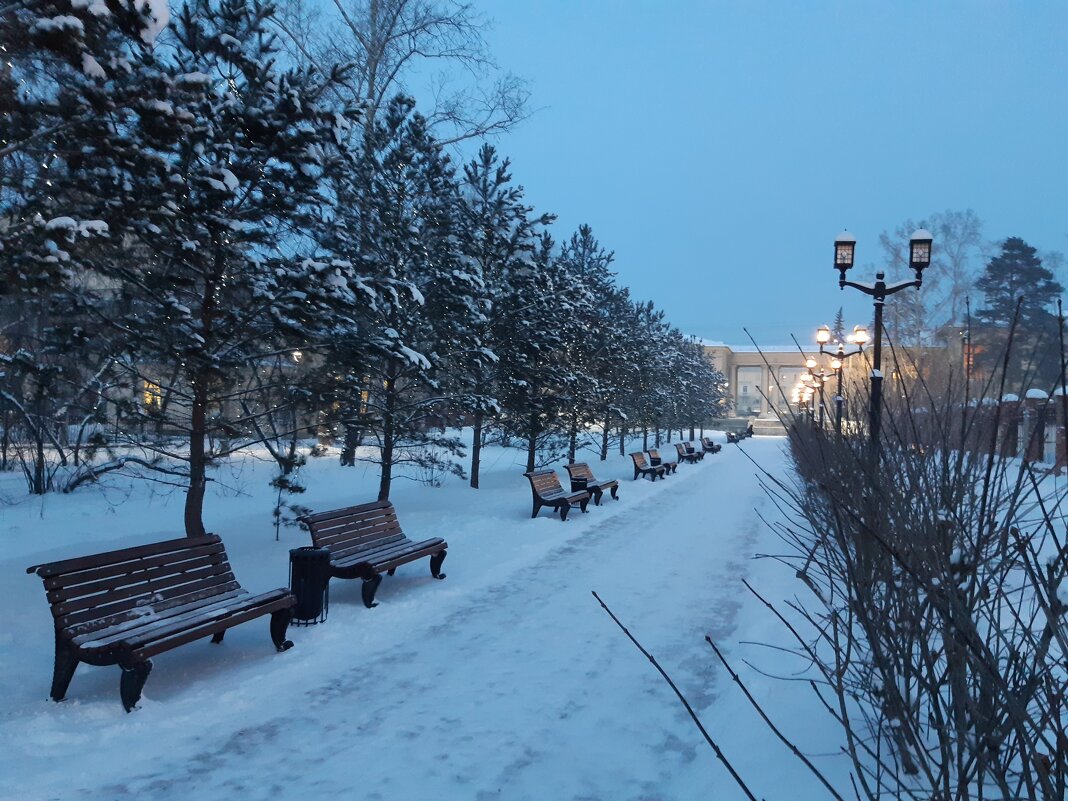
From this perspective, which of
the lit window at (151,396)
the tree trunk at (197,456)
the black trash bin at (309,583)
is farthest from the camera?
the lit window at (151,396)

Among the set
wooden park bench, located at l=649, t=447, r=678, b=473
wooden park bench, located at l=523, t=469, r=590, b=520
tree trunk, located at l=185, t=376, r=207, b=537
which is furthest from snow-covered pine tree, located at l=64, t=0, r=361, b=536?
wooden park bench, located at l=649, t=447, r=678, b=473

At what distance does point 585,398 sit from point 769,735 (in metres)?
16.6

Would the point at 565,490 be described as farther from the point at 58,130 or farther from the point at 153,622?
the point at 58,130

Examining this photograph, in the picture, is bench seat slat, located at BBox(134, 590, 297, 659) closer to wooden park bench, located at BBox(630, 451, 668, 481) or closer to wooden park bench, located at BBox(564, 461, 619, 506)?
wooden park bench, located at BBox(564, 461, 619, 506)

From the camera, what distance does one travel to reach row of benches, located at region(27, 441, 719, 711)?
473cm

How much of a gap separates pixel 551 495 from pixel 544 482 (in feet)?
1.23

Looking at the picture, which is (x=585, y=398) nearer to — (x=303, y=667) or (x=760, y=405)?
(x=303, y=667)

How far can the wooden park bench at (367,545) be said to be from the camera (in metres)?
7.39

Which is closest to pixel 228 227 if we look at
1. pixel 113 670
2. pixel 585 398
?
pixel 113 670

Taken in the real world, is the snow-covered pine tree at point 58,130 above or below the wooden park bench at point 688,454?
above

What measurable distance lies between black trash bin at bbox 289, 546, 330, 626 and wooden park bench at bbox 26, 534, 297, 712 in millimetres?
638

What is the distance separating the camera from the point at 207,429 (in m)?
8.45

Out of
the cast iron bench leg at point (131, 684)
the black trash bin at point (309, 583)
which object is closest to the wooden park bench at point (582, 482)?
the black trash bin at point (309, 583)

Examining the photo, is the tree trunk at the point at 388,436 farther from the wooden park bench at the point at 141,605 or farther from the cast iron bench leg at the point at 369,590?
the wooden park bench at the point at 141,605
